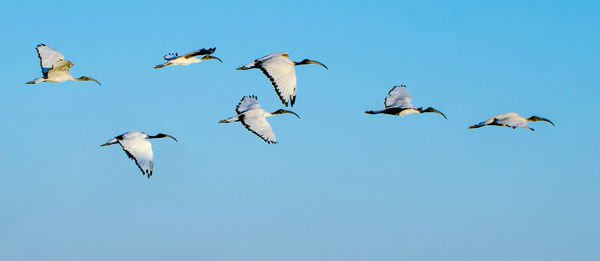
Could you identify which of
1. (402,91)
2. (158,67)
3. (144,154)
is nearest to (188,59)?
(158,67)

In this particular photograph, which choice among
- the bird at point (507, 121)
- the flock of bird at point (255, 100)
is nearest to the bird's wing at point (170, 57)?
the flock of bird at point (255, 100)

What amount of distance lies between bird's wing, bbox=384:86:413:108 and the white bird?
4.90 metres

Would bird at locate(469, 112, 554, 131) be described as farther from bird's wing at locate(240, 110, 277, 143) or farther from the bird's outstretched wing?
the bird's outstretched wing

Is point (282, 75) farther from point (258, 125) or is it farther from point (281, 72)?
point (258, 125)

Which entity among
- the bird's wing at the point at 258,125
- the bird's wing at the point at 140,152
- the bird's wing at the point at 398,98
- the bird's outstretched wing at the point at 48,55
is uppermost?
the bird's wing at the point at 398,98

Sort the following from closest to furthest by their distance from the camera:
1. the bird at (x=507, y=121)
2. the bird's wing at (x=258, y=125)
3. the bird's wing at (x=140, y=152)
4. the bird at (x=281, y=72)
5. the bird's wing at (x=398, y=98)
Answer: the bird at (x=281, y=72)
the bird's wing at (x=140, y=152)
the bird at (x=507, y=121)
the bird's wing at (x=258, y=125)
the bird's wing at (x=398, y=98)

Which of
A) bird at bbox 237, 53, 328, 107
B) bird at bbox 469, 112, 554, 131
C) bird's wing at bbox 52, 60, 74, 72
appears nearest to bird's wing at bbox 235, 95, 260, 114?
bird at bbox 237, 53, 328, 107

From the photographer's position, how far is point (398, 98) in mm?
37562

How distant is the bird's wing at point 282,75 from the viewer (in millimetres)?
32500

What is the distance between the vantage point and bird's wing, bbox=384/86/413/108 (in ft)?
122

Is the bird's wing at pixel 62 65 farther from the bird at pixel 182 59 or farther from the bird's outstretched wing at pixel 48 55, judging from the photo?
the bird at pixel 182 59

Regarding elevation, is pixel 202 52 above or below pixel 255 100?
below

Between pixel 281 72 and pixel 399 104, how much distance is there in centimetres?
644

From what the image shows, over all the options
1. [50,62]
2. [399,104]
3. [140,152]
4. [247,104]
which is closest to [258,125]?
[247,104]
